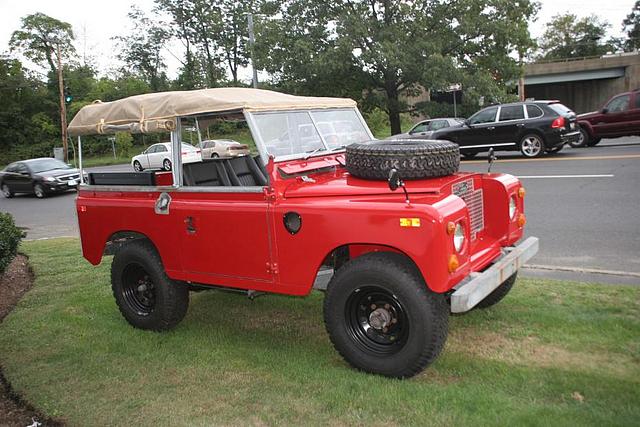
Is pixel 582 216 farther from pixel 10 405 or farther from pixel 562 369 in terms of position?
pixel 10 405

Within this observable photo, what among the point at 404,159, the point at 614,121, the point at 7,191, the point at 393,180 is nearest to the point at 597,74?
the point at 614,121

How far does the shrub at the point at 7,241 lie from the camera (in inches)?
259

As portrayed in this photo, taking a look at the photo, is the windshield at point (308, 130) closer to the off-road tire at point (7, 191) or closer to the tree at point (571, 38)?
the off-road tire at point (7, 191)

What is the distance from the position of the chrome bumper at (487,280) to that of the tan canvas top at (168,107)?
209cm

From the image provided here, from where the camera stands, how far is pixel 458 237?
3602 mm

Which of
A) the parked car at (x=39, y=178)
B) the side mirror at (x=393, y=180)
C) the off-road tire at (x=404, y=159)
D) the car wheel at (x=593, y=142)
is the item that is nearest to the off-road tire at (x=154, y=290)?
the off-road tire at (x=404, y=159)

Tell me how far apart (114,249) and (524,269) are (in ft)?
14.5

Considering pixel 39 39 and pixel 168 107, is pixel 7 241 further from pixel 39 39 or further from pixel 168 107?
pixel 39 39

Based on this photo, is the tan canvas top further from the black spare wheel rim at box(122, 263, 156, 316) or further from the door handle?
the black spare wheel rim at box(122, 263, 156, 316)

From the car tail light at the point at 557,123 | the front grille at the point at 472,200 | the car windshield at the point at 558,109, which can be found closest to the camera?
the front grille at the point at 472,200

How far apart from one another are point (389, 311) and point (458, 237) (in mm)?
702

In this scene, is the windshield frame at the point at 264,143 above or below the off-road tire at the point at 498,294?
above

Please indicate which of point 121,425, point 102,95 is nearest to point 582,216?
point 121,425

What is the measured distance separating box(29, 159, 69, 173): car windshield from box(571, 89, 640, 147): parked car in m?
18.6
